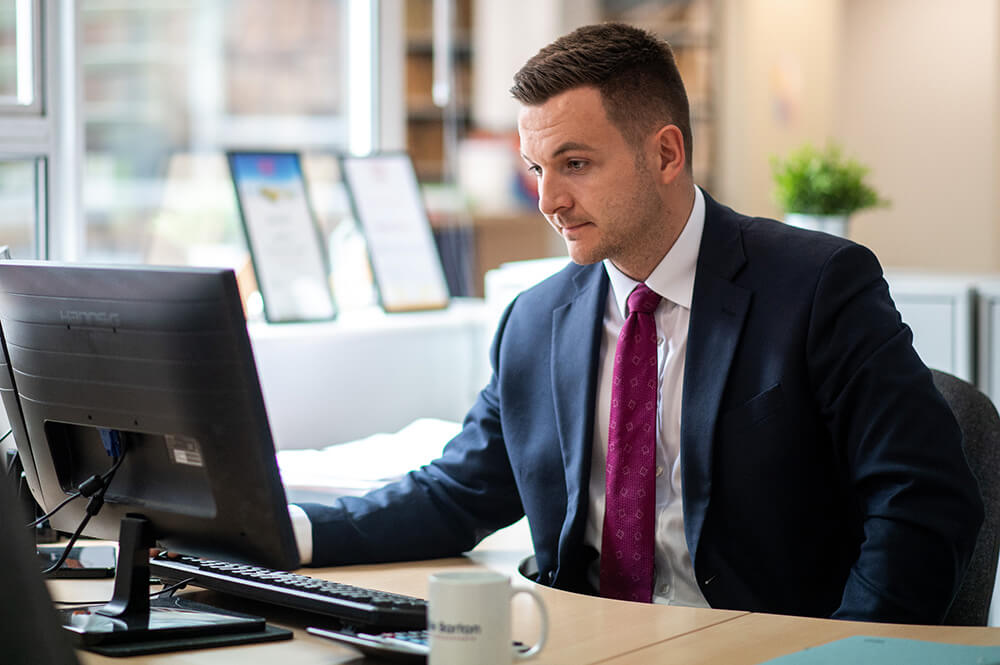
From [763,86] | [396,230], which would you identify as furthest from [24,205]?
[763,86]

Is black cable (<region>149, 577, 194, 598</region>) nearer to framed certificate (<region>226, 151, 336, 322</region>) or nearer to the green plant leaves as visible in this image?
framed certificate (<region>226, 151, 336, 322</region>)

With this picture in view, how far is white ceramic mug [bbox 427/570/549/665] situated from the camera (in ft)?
3.13

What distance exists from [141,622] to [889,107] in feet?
23.7

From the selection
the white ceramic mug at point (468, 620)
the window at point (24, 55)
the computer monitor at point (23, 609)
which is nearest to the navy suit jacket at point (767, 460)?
the white ceramic mug at point (468, 620)

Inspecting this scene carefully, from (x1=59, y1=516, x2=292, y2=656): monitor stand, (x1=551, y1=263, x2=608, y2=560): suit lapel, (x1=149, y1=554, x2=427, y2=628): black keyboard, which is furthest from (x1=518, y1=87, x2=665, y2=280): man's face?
(x1=59, y1=516, x2=292, y2=656): monitor stand

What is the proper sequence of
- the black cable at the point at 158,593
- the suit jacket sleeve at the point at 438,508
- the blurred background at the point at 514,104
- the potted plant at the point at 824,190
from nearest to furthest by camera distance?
the black cable at the point at 158,593
the suit jacket sleeve at the point at 438,508
the potted plant at the point at 824,190
the blurred background at the point at 514,104

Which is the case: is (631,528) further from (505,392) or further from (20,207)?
(20,207)

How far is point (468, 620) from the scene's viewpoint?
0.95 meters

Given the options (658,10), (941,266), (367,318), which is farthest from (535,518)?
(941,266)

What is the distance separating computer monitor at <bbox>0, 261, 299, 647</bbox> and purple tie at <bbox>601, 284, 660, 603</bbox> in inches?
22.0

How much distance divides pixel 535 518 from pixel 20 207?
135 centimetres

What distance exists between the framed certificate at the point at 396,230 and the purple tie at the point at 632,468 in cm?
116

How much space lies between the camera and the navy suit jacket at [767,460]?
1447 millimetres

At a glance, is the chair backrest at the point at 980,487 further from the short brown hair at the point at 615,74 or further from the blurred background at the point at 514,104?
the blurred background at the point at 514,104
